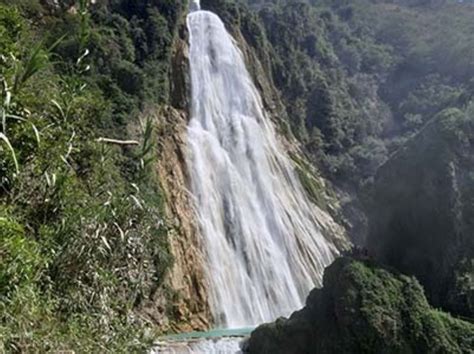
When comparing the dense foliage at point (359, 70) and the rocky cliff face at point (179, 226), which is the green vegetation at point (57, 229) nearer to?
the rocky cliff face at point (179, 226)

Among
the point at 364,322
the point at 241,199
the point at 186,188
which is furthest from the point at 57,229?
the point at 241,199

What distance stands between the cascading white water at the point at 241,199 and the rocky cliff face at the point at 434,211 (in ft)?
19.4

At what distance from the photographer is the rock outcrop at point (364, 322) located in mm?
13430

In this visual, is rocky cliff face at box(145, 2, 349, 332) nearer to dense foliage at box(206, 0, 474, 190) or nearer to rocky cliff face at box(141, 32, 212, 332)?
rocky cliff face at box(141, 32, 212, 332)

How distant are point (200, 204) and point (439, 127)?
987cm

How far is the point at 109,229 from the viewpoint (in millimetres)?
9883

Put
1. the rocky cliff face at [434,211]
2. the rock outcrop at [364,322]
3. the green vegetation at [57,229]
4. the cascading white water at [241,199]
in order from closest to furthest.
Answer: the green vegetation at [57,229] < the rock outcrop at [364,322] < the rocky cliff face at [434,211] < the cascading white water at [241,199]

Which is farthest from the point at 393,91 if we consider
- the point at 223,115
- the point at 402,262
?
the point at 402,262

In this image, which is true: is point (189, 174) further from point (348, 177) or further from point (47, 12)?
point (348, 177)

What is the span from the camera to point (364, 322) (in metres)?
13.4

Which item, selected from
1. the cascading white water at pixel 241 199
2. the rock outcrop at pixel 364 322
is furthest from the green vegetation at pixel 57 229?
the cascading white water at pixel 241 199

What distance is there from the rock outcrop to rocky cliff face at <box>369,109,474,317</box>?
1616 millimetres

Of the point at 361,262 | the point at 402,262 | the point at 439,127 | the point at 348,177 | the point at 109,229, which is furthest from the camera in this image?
the point at 348,177

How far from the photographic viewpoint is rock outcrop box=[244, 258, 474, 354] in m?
13.4
